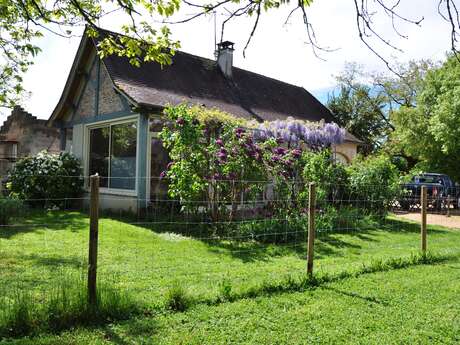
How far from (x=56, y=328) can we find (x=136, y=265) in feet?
8.62

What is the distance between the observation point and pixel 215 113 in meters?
10.8

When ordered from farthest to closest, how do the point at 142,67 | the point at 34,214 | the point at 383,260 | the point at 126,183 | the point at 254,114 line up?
the point at 254,114 → the point at 142,67 → the point at 126,183 → the point at 34,214 → the point at 383,260

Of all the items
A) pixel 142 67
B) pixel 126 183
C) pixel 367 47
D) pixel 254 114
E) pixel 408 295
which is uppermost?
pixel 142 67

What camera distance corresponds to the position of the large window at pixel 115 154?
13383 mm

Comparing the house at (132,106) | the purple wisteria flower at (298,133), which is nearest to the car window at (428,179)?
the house at (132,106)

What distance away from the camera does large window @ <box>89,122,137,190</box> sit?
527 inches

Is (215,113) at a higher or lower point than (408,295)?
higher

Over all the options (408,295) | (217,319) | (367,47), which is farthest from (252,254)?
(367,47)

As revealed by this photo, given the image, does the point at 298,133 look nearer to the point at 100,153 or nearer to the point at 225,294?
the point at 100,153

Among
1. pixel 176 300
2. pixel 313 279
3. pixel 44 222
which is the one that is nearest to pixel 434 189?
pixel 313 279

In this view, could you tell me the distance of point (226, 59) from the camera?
19.2m

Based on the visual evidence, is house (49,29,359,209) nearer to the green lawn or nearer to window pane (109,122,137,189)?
window pane (109,122,137,189)

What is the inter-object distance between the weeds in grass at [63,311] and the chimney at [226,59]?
15746 mm

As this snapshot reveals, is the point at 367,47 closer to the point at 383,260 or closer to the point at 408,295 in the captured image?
the point at 408,295
